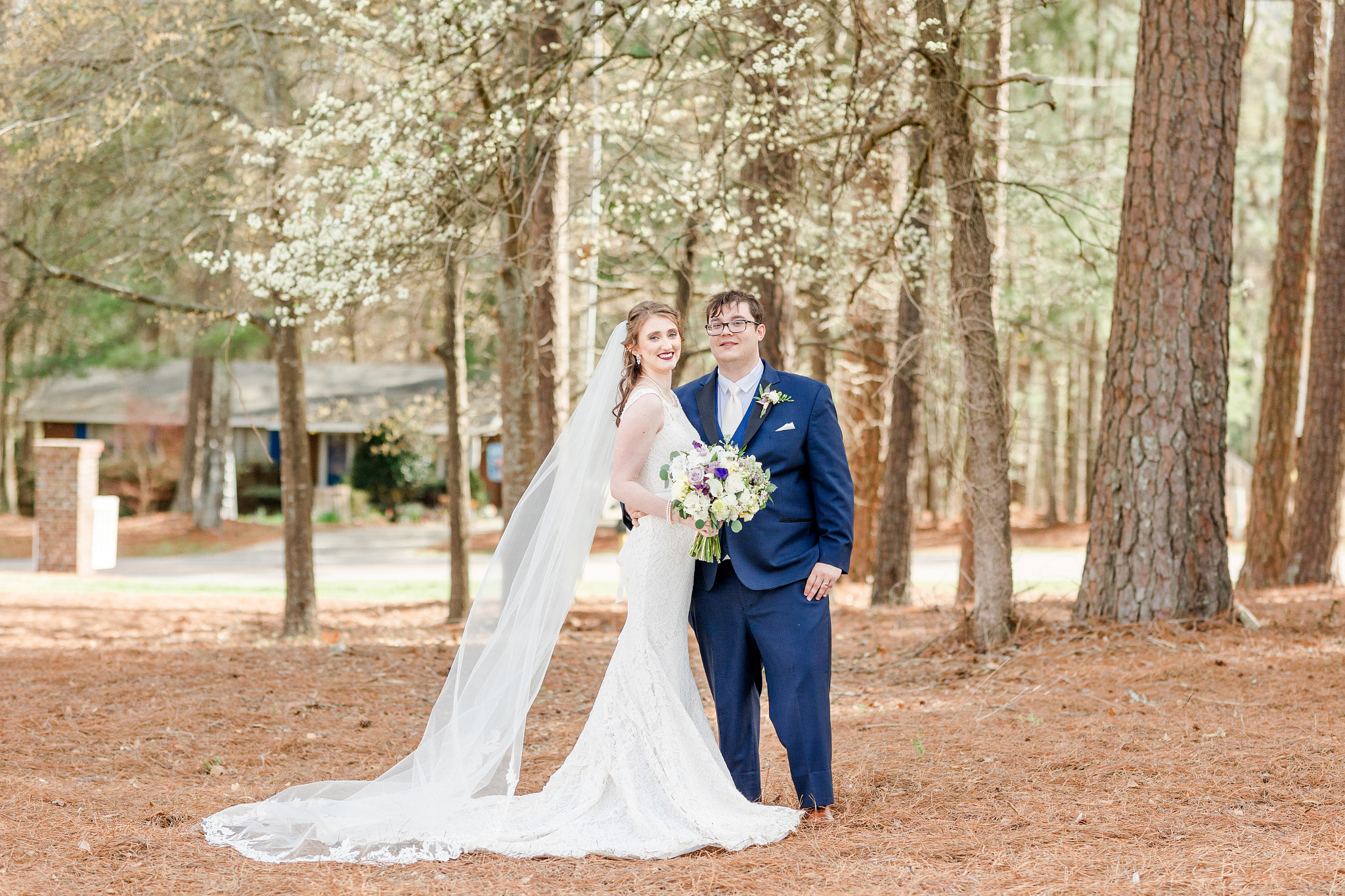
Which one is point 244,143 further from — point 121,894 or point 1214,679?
point 1214,679

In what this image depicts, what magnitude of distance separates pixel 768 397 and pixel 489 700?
1.60 m

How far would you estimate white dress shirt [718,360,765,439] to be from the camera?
14.3 feet

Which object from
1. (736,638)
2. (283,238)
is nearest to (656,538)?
(736,638)

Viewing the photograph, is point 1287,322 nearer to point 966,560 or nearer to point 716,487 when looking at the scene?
point 966,560

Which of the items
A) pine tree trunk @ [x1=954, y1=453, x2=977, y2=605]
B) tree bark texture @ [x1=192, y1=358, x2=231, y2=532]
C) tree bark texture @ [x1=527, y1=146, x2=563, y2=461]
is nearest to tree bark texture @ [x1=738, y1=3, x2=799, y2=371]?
tree bark texture @ [x1=527, y1=146, x2=563, y2=461]

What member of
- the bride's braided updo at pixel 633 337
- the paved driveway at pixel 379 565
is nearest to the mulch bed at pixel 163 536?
the paved driveway at pixel 379 565

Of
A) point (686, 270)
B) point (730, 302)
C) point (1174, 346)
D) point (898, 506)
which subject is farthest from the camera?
point (898, 506)

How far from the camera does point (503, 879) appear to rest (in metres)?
3.61

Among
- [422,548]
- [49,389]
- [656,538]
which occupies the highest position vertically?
[49,389]

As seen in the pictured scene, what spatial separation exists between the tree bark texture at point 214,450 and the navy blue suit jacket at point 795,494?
77.7ft

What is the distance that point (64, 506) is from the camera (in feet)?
56.0

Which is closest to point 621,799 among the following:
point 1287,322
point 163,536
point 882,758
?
point 882,758

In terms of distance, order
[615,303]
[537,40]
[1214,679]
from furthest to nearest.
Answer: [615,303] → [537,40] → [1214,679]

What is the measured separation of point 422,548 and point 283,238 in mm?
16018
